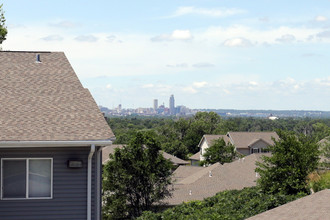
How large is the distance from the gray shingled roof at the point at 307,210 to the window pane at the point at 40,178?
5.11 metres

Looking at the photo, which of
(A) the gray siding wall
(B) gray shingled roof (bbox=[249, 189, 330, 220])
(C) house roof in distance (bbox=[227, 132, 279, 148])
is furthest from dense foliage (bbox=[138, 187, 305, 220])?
(C) house roof in distance (bbox=[227, 132, 279, 148])

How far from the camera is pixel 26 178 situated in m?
12.2

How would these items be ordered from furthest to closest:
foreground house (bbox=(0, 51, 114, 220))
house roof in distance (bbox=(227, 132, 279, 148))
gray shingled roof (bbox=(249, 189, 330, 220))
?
house roof in distance (bbox=(227, 132, 279, 148)), foreground house (bbox=(0, 51, 114, 220)), gray shingled roof (bbox=(249, 189, 330, 220))

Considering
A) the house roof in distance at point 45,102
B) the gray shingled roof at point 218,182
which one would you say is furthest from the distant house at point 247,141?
the house roof in distance at point 45,102

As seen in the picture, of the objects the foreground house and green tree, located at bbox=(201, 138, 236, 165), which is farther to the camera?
green tree, located at bbox=(201, 138, 236, 165)

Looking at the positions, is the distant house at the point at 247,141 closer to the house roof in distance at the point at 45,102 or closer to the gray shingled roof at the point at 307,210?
the house roof in distance at the point at 45,102

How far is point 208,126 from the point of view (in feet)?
322

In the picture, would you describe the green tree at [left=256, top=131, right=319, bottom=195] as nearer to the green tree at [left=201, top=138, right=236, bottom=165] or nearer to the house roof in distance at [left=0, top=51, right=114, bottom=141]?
the house roof in distance at [left=0, top=51, right=114, bottom=141]

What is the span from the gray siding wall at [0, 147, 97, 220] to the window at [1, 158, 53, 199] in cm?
12

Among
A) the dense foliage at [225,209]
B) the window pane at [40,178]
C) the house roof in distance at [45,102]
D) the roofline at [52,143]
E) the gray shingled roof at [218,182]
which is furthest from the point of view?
the gray shingled roof at [218,182]

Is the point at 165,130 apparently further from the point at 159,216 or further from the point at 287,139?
the point at 159,216

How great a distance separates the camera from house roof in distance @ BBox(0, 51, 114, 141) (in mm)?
12016

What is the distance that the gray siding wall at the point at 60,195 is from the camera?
1213 centimetres

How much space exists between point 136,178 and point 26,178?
14.9 m
